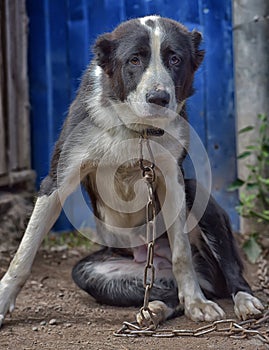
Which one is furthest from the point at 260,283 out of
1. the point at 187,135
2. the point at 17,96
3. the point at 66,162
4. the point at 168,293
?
the point at 17,96

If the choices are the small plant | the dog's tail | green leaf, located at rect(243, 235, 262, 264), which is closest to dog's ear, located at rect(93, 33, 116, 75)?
the dog's tail

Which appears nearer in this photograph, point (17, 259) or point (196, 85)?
point (17, 259)

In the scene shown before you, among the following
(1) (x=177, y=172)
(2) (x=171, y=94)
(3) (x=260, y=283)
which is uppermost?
(2) (x=171, y=94)

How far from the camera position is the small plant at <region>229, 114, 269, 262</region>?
14.8 feet

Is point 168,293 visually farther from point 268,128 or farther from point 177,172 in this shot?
point 268,128

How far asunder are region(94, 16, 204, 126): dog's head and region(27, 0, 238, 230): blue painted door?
1.51 metres

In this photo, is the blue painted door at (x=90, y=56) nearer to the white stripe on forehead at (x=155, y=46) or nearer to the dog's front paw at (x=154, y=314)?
the white stripe on forehead at (x=155, y=46)

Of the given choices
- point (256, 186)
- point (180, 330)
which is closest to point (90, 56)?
point (256, 186)

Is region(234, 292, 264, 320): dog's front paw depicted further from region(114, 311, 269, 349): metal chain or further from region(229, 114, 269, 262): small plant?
region(229, 114, 269, 262): small plant

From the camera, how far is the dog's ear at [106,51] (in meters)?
3.18

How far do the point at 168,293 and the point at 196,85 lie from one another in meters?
1.91

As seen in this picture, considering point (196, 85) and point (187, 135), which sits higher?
point (196, 85)

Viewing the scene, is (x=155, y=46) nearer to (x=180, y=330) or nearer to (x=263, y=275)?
(x=180, y=330)

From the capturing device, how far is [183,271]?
3188mm
